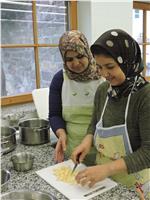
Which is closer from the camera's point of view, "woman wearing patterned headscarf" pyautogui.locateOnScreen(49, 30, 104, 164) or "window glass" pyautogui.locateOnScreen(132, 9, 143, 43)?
"woman wearing patterned headscarf" pyautogui.locateOnScreen(49, 30, 104, 164)

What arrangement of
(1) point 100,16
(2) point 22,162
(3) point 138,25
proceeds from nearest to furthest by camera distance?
(2) point 22,162, (1) point 100,16, (3) point 138,25

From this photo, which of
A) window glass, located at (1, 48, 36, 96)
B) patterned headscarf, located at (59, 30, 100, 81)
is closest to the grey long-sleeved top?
patterned headscarf, located at (59, 30, 100, 81)

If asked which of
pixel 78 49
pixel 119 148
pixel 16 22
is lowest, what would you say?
pixel 119 148

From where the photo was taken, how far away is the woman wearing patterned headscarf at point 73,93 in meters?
1.22

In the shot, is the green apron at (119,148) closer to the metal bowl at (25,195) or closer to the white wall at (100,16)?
the metal bowl at (25,195)

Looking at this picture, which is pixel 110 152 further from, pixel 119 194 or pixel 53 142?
pixel 53 142

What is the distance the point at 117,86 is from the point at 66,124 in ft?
1.37

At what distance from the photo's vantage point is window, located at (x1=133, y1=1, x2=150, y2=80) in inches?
103

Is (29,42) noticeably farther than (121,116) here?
Yes

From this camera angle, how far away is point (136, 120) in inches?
37.3

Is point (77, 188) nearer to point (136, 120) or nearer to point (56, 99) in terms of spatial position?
point (136, 120)

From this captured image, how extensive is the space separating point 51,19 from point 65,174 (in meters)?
1.37

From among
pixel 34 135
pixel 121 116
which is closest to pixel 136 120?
pixel 121 116

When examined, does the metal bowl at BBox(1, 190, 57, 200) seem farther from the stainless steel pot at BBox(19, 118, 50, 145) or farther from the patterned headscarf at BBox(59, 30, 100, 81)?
the patterned headscarf at BBox(59, 30, 100, 81)
